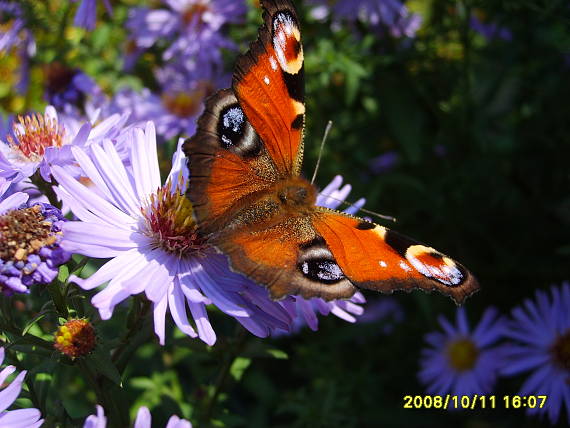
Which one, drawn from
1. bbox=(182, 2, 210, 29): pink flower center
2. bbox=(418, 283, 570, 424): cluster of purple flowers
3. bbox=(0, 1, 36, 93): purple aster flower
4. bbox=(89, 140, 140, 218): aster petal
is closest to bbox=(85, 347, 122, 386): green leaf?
bbox=(89, 140, 140, 218): aster petal

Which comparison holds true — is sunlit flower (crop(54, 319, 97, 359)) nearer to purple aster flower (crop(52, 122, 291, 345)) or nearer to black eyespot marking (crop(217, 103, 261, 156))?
purple aster flower (crop(52, 122, 291, 345))

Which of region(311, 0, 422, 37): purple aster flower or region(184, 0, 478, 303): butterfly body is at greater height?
region(311, 0, 422, 37): purple aster flower

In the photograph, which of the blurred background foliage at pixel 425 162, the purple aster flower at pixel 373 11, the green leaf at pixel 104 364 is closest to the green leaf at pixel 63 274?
the green leaf at pixel 104 364

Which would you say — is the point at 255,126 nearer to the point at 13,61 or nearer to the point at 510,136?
the point at 510,136

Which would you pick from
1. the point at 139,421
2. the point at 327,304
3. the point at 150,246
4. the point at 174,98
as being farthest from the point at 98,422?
the point at 174,98

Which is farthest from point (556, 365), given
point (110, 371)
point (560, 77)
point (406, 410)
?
point (110, 371)
